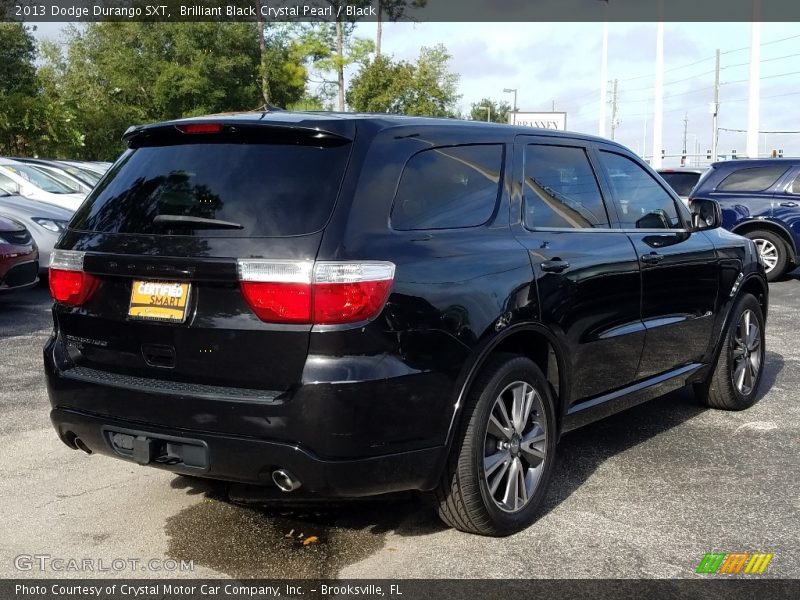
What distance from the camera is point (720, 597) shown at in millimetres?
3363

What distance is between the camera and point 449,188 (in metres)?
3.81

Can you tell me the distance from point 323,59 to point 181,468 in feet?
130

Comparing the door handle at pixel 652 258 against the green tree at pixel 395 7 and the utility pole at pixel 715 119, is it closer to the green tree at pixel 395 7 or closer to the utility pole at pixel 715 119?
the utility pole at pixel 715 119

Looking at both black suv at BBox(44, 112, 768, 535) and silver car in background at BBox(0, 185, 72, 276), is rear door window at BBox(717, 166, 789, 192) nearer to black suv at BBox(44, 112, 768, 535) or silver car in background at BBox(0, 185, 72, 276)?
silver car in background at BBox(0, 185, 72, 276)

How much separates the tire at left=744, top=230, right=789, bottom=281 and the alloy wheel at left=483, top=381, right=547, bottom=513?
35.9 feet

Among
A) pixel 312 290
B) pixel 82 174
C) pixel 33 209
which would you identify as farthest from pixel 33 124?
pixel 312 290

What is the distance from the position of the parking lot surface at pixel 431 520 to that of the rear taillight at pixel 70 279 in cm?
105

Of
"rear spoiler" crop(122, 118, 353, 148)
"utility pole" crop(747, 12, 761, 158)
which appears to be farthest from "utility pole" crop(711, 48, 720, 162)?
"rear spoiler" crop(122, 118, 353, 148)

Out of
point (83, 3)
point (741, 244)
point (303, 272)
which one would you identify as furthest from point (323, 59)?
point (303, 272)

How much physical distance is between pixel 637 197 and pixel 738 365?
163cm

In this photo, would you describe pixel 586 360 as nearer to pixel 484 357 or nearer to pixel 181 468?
pixel 484 357

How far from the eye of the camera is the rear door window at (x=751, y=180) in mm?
13805

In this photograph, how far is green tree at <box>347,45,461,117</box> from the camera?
41.8m

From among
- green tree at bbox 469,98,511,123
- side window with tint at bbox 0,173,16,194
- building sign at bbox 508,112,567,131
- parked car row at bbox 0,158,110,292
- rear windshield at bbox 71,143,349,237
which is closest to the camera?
rear windshield at bbox 71,143,349,237
